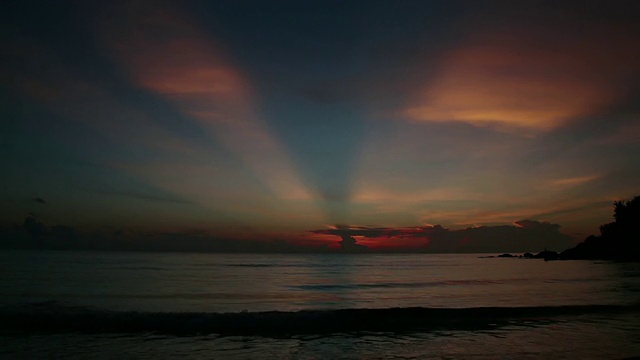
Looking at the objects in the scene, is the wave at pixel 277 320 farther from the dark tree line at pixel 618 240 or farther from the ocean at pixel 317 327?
the dark tree line at pixel 618 240

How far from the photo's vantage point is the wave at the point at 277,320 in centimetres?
2183

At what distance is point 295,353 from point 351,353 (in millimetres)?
2111

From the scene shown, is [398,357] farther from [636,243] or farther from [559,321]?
[636,243]

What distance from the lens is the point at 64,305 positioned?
2997cm

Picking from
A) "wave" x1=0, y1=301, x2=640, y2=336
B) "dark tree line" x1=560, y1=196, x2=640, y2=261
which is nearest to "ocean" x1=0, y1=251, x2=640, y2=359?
"wave" x1=0, y1=301, x2=640, y2=336

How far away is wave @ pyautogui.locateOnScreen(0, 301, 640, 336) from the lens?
859 inches

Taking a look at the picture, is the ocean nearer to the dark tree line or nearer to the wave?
the wave

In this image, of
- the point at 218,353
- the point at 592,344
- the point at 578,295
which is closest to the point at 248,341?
the point at 218,353

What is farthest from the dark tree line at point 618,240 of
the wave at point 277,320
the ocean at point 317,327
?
the wave at point 277,320

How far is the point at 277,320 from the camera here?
2420cm

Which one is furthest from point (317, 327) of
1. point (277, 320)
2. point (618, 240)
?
point (618, 240)

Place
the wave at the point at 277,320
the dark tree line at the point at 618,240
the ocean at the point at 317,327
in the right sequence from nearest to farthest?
the ocean at the point at 317,327 < the wave at the point at 277,320 < the dark tree line at the point at 618,240

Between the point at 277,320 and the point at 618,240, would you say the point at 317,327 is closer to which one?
the point at 277,320

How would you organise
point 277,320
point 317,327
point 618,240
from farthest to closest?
1. point 618,240
2. point 277,320
3. point 317,327
